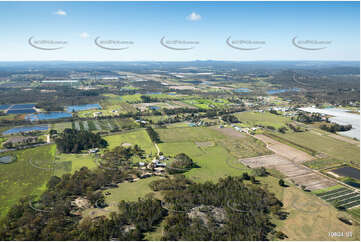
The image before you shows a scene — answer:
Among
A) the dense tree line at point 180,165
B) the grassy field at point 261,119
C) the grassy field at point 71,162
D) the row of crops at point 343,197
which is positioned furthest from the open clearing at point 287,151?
the grassy field at point 71,162

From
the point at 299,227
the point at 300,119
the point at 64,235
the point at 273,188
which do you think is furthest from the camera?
the point at 300,119

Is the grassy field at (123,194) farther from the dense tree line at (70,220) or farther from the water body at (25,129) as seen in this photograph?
the water body at (25,129)

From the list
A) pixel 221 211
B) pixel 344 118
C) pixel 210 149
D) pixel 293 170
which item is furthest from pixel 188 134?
pixel 344 118

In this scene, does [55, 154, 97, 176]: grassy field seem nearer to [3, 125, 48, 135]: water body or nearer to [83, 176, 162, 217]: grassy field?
[83, 176, 162, 217]: grassy field

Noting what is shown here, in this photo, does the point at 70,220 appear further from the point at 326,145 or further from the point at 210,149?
the point at 326,145

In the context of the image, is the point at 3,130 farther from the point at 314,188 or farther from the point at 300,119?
the point at 300,119

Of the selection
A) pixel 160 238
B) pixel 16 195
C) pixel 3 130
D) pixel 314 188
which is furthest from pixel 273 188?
pixel 3 130
